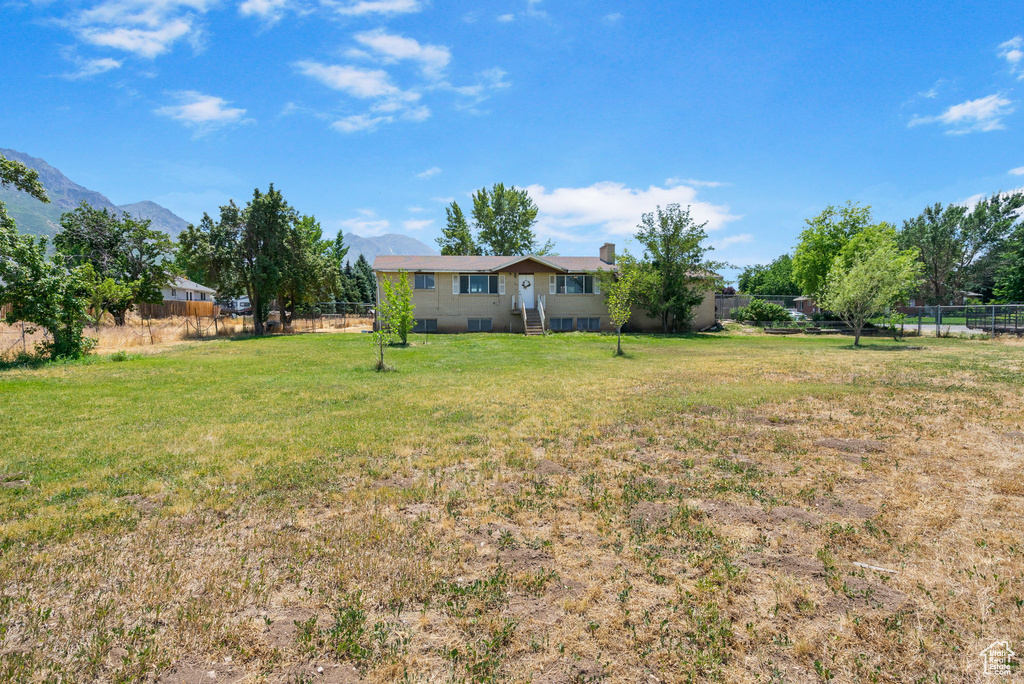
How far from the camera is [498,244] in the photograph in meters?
61.7

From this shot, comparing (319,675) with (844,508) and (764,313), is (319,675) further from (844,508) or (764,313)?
(764,313)

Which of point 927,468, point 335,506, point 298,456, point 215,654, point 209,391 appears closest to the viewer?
point 215,654

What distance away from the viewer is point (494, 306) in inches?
1329

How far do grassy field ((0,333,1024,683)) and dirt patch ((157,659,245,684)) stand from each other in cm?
1

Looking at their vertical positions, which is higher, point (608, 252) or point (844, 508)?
point (608, 252)

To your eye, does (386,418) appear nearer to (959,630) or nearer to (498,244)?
(959,630)

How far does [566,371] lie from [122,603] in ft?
41.7

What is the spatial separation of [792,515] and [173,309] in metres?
56.9

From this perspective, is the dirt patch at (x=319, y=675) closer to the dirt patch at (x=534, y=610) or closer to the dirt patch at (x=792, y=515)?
the dirt patch at (x=534, y=610)

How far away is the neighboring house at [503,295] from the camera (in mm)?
33219

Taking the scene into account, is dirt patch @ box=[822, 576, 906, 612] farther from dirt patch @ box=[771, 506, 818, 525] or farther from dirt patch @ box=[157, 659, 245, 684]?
dirt patch @ box=[157, 659, 245, 684]

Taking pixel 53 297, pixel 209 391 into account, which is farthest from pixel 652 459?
pixel 53 297

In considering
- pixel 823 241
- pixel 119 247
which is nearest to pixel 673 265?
pixel 823 241

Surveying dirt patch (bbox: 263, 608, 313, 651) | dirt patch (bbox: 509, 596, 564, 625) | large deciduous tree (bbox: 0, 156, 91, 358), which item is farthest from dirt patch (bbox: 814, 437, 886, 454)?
large deciduous tree (bbox: 0, 156, 91, 358)
